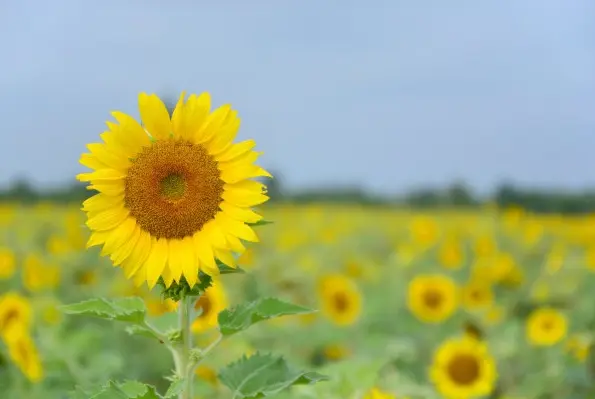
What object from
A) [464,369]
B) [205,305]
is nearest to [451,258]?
[464,369]

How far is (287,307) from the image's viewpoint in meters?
1.68

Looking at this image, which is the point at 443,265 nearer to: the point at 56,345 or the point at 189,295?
the point at 56,345

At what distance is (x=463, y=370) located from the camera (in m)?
4.48

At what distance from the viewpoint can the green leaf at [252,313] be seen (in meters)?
1.65

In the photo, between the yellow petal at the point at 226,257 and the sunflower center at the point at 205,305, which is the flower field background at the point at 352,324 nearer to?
the sunflower center at the point at 205,305

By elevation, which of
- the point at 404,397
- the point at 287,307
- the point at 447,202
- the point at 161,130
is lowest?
the point at 447,202

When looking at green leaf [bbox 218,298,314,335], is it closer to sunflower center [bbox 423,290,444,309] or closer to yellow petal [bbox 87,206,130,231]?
yellow petal [bbox 87,206,130,231]

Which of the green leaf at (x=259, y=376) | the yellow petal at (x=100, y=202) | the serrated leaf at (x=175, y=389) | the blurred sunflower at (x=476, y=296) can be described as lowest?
the blurred sunflower at (x=476, y=296)

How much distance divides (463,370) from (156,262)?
3185 mm

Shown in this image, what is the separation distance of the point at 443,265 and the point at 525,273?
3.16 feet

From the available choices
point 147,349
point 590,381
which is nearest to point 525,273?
point 590,381

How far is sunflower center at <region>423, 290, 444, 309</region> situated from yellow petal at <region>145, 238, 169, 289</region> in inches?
179

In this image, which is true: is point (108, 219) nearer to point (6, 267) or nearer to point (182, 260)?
point (182, 260)

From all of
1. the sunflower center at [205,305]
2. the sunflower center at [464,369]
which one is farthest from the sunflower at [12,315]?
the sunflower center at [464,369]
